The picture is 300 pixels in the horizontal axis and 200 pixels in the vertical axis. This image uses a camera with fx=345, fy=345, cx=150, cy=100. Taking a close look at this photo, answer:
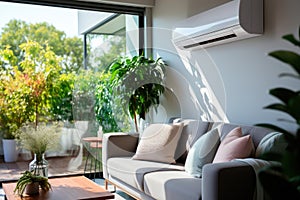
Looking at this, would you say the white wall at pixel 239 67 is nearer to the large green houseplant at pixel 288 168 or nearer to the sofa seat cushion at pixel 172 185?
the sofa seat cushion at pixel 172 185

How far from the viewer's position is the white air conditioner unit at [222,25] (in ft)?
9.65

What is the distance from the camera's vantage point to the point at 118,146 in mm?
3805

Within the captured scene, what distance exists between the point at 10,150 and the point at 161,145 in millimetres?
1953

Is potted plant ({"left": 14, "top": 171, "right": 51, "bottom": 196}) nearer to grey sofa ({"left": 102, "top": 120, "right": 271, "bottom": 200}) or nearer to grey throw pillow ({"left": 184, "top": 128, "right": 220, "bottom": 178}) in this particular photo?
grey sofa ({"left": 102, "top": 120, "right": 271, "bottom": 200})

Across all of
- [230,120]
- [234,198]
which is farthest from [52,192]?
[230,120]

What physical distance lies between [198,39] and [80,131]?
206cm

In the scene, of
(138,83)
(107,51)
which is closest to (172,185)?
(138,83)

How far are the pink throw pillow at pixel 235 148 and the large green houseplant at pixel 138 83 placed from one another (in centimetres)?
188

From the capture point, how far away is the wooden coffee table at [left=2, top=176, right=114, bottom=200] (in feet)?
8.21

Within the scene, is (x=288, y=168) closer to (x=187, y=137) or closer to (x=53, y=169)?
(x=187, y=137)

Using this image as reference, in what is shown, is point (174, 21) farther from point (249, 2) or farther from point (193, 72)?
point (249, 2)

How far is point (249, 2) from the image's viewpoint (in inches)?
116

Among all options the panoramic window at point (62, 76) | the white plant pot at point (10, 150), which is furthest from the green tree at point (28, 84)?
the white plant pot at point (10, 150)

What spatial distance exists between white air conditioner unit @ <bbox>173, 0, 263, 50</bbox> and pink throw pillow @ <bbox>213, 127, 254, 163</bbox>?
966mm
